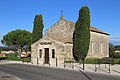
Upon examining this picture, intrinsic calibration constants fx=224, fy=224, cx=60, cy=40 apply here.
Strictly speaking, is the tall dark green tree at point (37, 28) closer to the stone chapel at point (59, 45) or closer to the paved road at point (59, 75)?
the stone chapel at point (59, 45)

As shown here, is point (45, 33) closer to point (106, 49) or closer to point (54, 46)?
point (54, 46)

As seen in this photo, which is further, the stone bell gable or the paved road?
the stone bell gable

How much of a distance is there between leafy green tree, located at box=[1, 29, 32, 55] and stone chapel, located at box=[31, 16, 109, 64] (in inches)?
817

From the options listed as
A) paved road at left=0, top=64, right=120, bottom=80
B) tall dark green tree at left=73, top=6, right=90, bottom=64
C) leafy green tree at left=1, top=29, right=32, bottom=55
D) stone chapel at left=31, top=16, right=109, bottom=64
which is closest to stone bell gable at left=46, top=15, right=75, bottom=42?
stone chapel at left=31, top=16, right=109, bottom=64

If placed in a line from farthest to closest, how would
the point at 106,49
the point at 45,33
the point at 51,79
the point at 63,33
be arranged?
the point at 106,49 → the point at 45,33 → the point at 63,33 → the point at 51,79

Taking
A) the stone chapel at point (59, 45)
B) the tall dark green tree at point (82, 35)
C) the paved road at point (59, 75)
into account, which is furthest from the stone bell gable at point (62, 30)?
the paved road at point (59, 75)

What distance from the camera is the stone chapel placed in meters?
33.1

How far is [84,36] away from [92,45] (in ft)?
22.5

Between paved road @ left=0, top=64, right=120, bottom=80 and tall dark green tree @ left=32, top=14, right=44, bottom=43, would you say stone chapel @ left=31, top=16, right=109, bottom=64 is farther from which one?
paved road @ left=0, top=64, right=120, bottom=80

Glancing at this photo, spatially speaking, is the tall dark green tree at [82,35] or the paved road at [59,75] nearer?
the paved road at [59,75]

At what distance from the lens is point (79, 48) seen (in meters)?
33.4

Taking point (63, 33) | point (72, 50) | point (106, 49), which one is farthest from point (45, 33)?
point (106, 49)

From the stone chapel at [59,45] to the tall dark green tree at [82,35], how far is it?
4.63 ft

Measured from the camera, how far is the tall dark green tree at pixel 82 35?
3316cm
